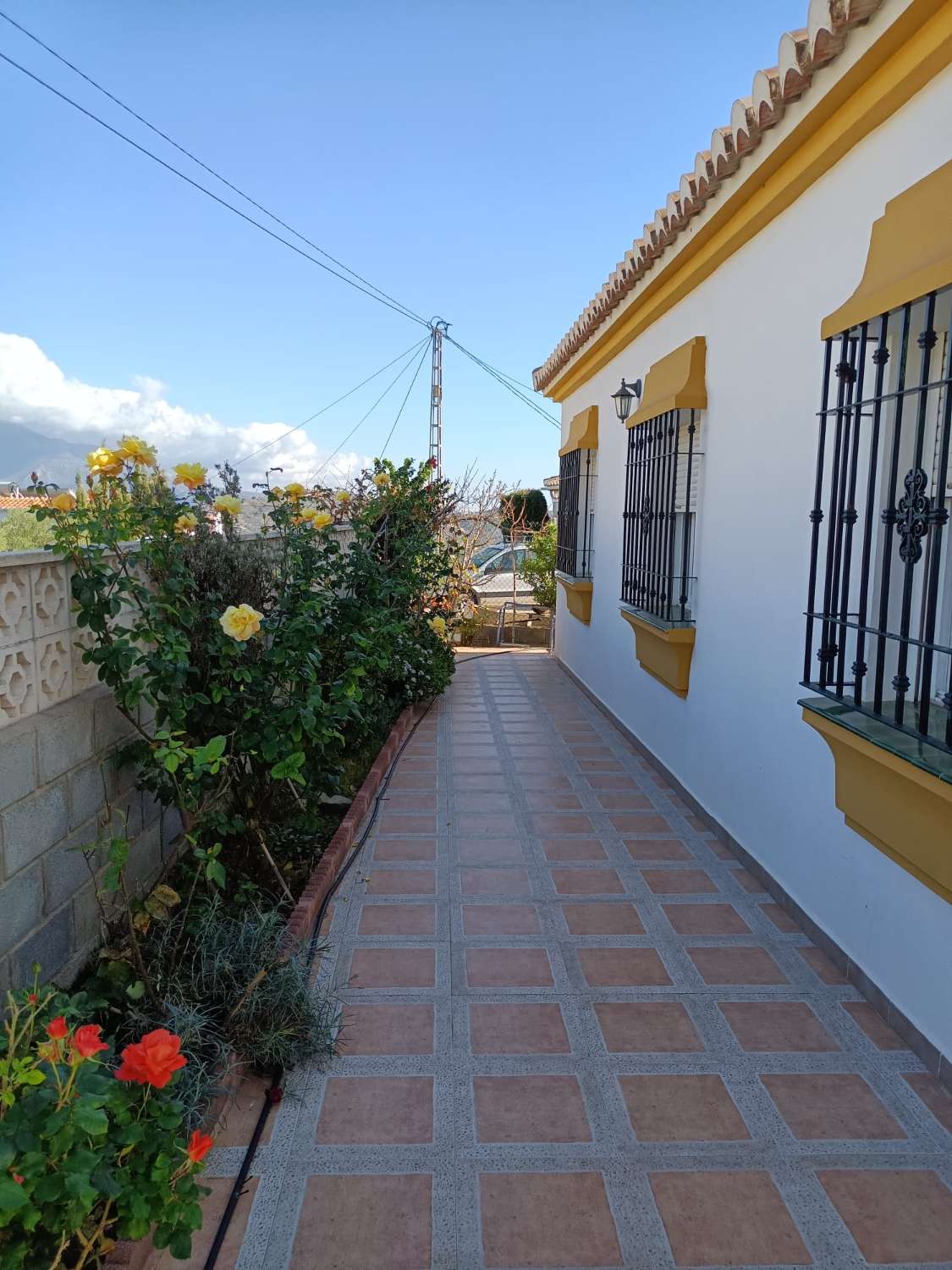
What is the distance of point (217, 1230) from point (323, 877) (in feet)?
6.06

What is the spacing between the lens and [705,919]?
3.76 meters

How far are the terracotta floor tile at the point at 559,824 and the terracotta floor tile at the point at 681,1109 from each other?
216cm

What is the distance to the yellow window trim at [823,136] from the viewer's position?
104 inches

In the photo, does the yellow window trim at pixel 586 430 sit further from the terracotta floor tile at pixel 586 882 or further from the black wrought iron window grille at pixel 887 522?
the terracotta floor tile at pixel 586 882

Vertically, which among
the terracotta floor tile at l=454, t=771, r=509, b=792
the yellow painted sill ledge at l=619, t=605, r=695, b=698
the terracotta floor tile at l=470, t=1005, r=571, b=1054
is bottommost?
the terracotta floor tile at l=470, t=1005, r=571, b=1054

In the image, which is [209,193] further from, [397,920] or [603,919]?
[603,919]

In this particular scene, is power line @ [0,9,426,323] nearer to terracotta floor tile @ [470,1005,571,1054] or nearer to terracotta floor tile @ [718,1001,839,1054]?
terracotta floor tile @ [470,1005,571,1054]

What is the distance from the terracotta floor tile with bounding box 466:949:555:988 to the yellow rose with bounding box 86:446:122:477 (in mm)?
2298

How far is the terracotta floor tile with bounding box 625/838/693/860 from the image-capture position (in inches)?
177

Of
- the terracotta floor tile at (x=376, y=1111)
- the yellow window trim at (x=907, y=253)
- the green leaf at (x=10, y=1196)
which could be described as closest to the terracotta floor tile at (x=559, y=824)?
the terracotta floor tile at (x=376, y=1111)

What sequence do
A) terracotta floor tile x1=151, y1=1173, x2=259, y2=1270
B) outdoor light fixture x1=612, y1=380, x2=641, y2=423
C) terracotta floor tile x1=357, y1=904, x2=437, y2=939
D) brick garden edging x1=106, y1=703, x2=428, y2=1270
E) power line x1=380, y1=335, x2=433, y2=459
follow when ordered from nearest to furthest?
1. brick garden edging x1=106, y1=703, x2=428, y2=1270
2. terracotta floor tile x1=151, y1=1173, x2=259, y2=1270
3. terracotta floor tile x1=357, y1=904, x2=437, y2=939
4. outdoor light fixture x1=612, y1=380, x2=641, y2=423
5. power line x1=380, y1=335, x2=433, y2=459

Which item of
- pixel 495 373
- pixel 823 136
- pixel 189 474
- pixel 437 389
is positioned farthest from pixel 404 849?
pixel 495 373

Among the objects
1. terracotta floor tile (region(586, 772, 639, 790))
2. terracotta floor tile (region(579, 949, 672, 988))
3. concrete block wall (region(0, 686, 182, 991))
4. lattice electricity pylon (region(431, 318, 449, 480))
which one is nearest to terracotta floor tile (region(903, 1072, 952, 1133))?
terracotta floor tile (region(579, 949, 672, 988))

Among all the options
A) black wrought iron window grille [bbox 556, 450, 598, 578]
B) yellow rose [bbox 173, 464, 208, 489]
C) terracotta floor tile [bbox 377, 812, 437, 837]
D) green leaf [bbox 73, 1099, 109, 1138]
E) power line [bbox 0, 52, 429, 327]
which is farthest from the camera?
black wrought iron window grille [bbox 556, 450, 598, 578]
